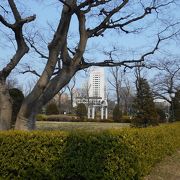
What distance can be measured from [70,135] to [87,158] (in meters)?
0.65

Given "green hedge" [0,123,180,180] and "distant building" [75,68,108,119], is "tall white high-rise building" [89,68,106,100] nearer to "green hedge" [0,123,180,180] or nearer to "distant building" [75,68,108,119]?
"distant building" [75,68,108,119]

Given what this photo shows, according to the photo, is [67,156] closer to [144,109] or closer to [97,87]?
[144,109]

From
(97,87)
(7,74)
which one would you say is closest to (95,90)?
(97,87)

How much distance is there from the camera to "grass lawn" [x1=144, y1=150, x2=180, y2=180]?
10.1m

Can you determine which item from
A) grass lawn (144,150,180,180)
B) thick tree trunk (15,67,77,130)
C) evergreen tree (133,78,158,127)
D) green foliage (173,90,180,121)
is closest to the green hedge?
grass lawn (144,150,180,180)

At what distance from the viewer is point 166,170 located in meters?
11.2

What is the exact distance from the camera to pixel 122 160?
8.43 m

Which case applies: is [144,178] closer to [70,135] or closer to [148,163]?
[148,163]

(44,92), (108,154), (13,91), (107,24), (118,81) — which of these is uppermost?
(118,81)

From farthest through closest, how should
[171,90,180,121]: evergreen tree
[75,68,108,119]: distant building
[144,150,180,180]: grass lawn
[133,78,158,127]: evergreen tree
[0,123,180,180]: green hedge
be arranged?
[75,68,108,119]: distant building < [171,90,180,121]: evergreen tree < [133,78,158,127]: evergreen tree < [144,150,180,180]: grass lawn < [0,123,180,180]: green hedge

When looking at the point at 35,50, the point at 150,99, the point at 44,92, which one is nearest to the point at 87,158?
the point at 44,92

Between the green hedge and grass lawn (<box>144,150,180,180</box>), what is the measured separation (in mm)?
1588

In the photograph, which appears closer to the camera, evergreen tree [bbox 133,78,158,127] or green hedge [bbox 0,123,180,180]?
green hedge [bbox 0,123,180,180]

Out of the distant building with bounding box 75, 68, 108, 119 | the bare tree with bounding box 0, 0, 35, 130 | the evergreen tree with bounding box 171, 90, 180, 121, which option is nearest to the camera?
the bare tree with bounding box 0, 0, 35, 130
